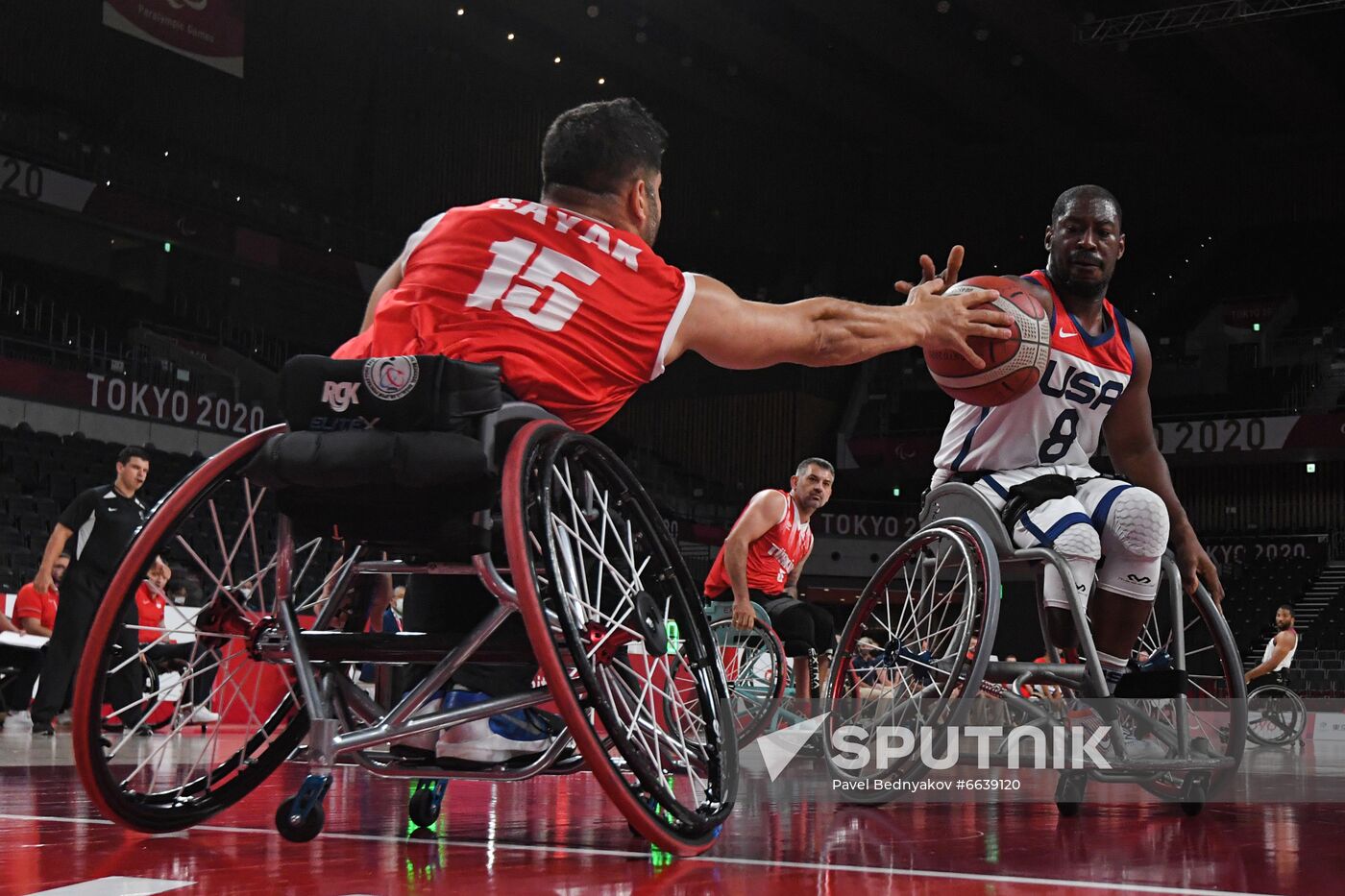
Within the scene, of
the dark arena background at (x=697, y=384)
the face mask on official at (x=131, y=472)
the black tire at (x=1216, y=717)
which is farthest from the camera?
the face mask on official at (x=131, y=472)

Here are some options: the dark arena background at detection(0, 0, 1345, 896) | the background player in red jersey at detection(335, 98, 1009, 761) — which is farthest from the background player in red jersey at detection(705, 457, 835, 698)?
the background player in red jersey at detection(335, 98, 1009, 761)

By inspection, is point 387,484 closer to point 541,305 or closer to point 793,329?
point 541,305

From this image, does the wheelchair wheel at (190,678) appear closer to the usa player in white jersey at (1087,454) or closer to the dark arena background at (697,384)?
the dark arena background at (697,384)

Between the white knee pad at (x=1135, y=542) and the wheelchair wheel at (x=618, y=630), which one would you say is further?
the white knee pad at (x=1135, y=542)

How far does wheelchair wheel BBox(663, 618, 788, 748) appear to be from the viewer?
17.9 ft

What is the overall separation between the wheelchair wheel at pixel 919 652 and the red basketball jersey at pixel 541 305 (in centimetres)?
98

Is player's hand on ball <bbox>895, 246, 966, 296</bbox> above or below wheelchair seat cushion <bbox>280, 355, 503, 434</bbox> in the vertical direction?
above

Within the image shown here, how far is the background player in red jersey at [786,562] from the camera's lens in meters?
6.20

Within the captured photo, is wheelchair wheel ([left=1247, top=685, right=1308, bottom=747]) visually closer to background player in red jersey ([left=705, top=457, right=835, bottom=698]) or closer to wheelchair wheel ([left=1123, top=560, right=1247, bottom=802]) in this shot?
background player in red jersey ([left=705, top=457, right=835, bottom=698])

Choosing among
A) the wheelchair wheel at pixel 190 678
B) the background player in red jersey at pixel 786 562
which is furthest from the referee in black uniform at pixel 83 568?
the wheelchair wheel at pixel 190 678

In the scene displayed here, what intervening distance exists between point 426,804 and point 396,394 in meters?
0.90

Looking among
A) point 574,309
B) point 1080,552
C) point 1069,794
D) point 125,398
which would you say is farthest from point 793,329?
point 125,398

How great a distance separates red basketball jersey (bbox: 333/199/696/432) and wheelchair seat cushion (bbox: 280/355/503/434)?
181 millimetres

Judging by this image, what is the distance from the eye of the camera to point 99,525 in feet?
20.3
